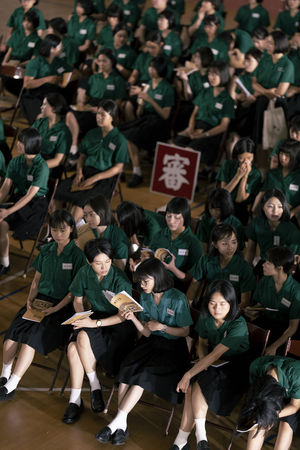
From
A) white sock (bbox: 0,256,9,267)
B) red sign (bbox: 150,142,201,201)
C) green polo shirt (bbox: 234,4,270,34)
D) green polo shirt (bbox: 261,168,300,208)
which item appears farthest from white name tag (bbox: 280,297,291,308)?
green polo shirt (bbox: 234,4,270,34)

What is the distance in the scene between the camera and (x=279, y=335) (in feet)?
17.4

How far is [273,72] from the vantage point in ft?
27.5

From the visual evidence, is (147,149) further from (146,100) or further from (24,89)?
(24,89)

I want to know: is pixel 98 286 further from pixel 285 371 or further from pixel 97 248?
pixel 285 371

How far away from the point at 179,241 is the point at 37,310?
4.15 ft

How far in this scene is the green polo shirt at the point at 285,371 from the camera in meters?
4.50

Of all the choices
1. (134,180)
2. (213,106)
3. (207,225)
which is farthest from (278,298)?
(134,180)

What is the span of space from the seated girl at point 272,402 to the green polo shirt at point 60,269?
1.63m

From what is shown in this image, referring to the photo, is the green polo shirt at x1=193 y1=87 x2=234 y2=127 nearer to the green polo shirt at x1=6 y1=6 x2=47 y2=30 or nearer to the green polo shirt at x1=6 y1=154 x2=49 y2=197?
the green polo shirt at x1=6 y1=154 x2=49 y2=197

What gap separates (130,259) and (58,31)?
17.7 ft

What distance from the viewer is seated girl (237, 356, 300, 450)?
4297mm

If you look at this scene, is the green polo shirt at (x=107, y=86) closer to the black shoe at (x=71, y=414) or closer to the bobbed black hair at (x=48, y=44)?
the bobbed black hair at (x=48, y=44)

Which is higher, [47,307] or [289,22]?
[289,22]

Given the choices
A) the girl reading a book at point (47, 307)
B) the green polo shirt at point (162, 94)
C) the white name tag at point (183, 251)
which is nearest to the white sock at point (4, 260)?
the girl reading a book at point (47, 307)
